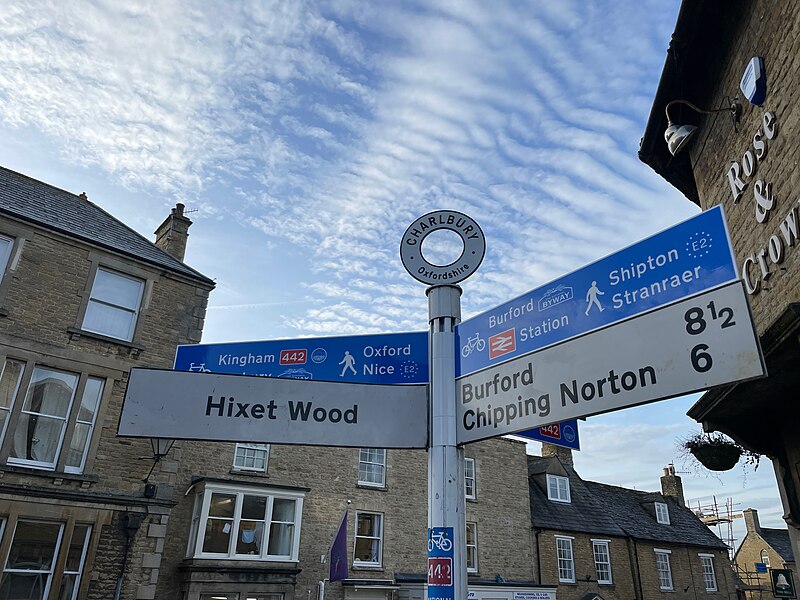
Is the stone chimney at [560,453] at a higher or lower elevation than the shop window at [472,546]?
higher

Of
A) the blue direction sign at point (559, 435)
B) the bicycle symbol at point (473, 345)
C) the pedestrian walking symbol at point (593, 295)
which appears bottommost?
the blue direction sign at point (559, 435)

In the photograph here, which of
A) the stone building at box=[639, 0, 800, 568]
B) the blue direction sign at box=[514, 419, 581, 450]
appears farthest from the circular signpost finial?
the stone building at box=[639, 0, 800, 568]

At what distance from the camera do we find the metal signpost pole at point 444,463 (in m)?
3.10

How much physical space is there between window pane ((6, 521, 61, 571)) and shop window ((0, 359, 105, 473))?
1.10 meters

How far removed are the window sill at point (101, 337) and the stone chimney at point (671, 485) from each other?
27.7 m

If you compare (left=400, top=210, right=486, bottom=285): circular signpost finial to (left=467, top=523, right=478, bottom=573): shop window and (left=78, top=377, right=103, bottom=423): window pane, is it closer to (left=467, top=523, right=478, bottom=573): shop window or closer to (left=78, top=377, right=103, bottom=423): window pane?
(left=78, top=377, right=103, bottom=423): window pane

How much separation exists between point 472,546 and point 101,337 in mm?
14181

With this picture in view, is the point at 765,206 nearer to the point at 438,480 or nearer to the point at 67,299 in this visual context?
the point at 438,480

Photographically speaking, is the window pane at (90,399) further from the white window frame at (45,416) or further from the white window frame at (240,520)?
the white window frame at (240,520)

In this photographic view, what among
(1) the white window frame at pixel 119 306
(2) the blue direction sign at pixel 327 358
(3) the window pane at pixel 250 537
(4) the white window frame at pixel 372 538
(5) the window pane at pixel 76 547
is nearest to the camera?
(2) the blue direction sign at pixel 327 358

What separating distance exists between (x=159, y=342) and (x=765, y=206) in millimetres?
12698

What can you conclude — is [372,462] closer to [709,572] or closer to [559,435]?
[559,435]

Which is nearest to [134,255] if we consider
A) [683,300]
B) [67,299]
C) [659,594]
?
[67,299]

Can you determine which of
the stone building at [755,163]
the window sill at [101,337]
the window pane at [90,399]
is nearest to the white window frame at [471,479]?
the window sill at [101,337]
